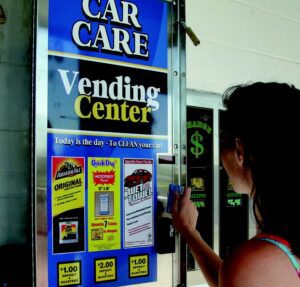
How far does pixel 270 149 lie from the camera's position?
106 cm

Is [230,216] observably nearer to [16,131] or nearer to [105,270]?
[105,270]

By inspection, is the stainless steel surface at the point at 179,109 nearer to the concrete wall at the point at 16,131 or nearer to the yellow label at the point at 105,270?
the yellow label at the point at 105,270

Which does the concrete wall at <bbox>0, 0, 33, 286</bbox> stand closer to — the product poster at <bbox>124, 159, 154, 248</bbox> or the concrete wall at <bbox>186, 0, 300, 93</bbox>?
the product poster at <bbox>124, 159, 154, 248</bbox>

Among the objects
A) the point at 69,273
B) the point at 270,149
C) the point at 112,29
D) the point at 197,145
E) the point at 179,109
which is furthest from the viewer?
the point at 197,145

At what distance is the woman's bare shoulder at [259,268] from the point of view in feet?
3.06

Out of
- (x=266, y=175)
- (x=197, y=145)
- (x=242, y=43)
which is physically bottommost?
(x=266, y=175)

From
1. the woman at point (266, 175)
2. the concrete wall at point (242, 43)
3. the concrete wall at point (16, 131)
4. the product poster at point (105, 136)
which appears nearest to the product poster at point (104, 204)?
Result: the product poster at point (105, 136)

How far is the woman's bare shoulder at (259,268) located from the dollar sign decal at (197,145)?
3.15ft

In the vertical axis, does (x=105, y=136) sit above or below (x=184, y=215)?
Answer: above

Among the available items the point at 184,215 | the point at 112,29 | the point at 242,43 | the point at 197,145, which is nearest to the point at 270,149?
the point at 184,215

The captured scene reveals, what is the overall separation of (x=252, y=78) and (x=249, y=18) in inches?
11.3

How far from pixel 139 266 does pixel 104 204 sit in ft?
0.91

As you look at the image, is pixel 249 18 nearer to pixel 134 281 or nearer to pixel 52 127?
pixel 52 127

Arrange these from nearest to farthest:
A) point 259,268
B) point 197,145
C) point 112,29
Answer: point 259,268, point 112,29, point 197,145
